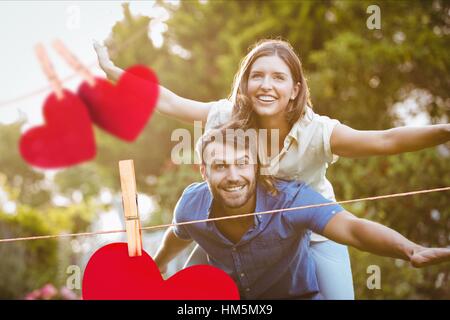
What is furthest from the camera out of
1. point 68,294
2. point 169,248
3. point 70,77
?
point 68,294

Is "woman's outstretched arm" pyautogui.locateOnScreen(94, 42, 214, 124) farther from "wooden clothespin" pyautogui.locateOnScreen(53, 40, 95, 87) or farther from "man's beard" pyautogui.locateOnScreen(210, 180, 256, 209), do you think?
"man's beard" pyautogui.locateOnScreen(210, 180, 256, 209)

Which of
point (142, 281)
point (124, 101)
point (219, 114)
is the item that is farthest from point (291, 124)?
point (142, 281)

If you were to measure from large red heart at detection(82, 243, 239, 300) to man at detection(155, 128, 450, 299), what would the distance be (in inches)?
4.9

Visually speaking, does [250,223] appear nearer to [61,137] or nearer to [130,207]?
[130,207]

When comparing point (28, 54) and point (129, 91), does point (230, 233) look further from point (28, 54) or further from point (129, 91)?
point (28, 54)

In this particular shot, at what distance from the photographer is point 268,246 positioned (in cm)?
242

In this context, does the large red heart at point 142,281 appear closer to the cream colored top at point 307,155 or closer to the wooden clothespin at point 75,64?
the cream colored top at point 307,155

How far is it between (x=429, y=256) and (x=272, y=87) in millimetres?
821

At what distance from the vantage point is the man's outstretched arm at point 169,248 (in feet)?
8.34

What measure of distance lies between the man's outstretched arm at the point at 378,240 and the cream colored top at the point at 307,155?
142 millimetres

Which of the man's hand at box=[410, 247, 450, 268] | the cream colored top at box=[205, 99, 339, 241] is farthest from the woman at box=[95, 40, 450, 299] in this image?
the man's hand at box=[410, 247, 450, 268]

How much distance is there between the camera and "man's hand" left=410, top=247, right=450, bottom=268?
80.5 inches

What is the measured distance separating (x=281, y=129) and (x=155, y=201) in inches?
65.1

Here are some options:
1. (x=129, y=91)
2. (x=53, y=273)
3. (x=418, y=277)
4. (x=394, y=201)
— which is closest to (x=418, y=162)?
(x=394, y=201)
